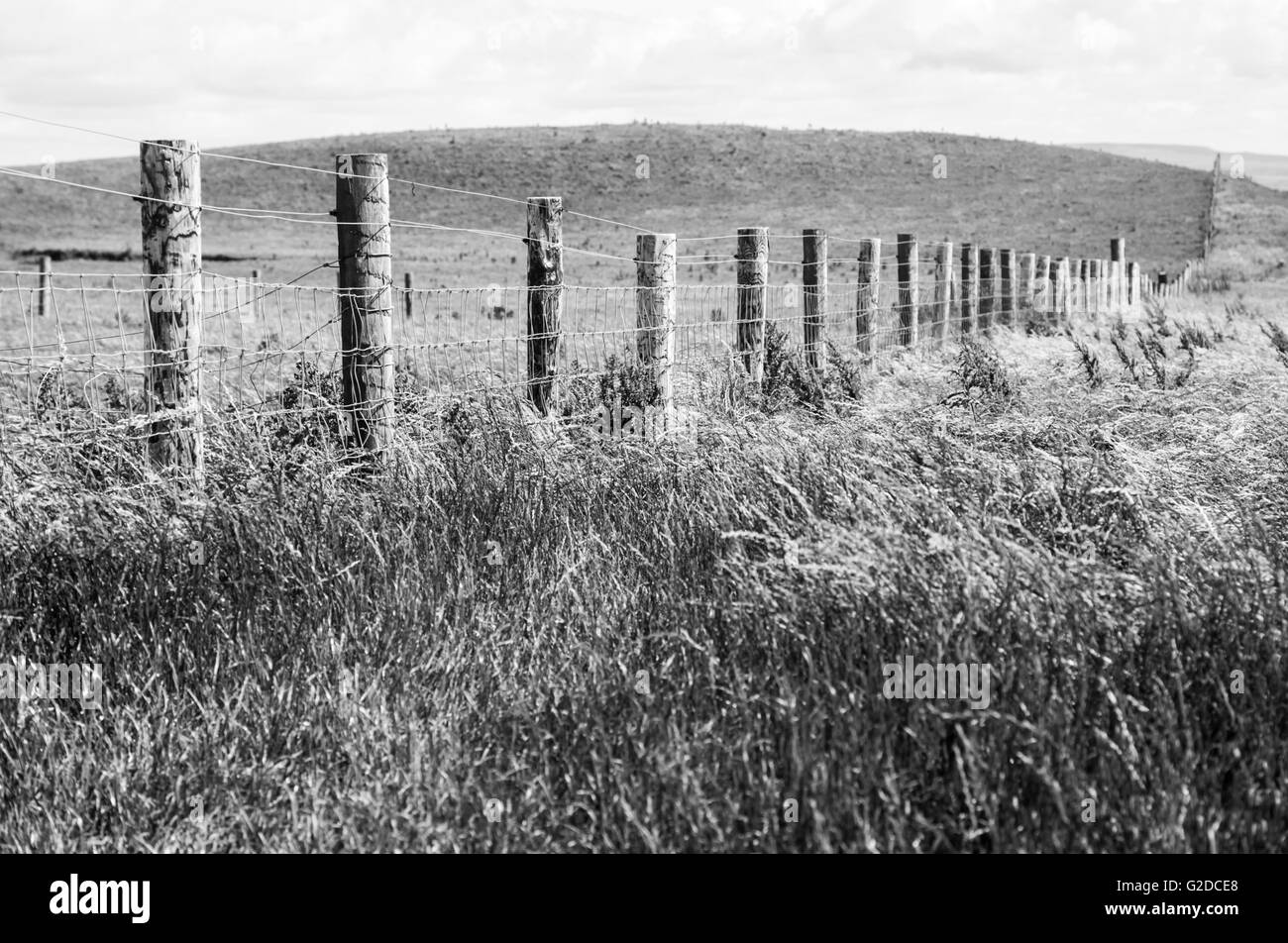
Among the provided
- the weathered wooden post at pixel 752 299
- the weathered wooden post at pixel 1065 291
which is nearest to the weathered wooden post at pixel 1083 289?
the weathered wooden post at pixel 1065 291

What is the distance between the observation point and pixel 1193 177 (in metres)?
82.8

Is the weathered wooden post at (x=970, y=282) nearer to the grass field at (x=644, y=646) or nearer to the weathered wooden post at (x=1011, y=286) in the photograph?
the weathered wooden post at (x=1011, y=286)

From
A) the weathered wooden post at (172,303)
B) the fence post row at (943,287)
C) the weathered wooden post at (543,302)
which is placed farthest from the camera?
the fence post row at (943,287)

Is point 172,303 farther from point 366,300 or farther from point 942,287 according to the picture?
point 942,287

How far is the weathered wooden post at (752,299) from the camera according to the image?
8453 mm

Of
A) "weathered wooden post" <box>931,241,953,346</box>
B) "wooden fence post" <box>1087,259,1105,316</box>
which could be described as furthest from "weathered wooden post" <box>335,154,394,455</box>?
"wooden fence post" <box>1087,259,1105,316</box>

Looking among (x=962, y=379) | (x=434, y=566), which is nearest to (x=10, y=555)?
(x=434, y=566)

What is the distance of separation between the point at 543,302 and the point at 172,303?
2.09m

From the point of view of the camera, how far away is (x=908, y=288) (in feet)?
42.7

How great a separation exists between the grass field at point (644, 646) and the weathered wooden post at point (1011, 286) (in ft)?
38.2

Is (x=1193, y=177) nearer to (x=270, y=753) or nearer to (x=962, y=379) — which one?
(x=962, y=379)
